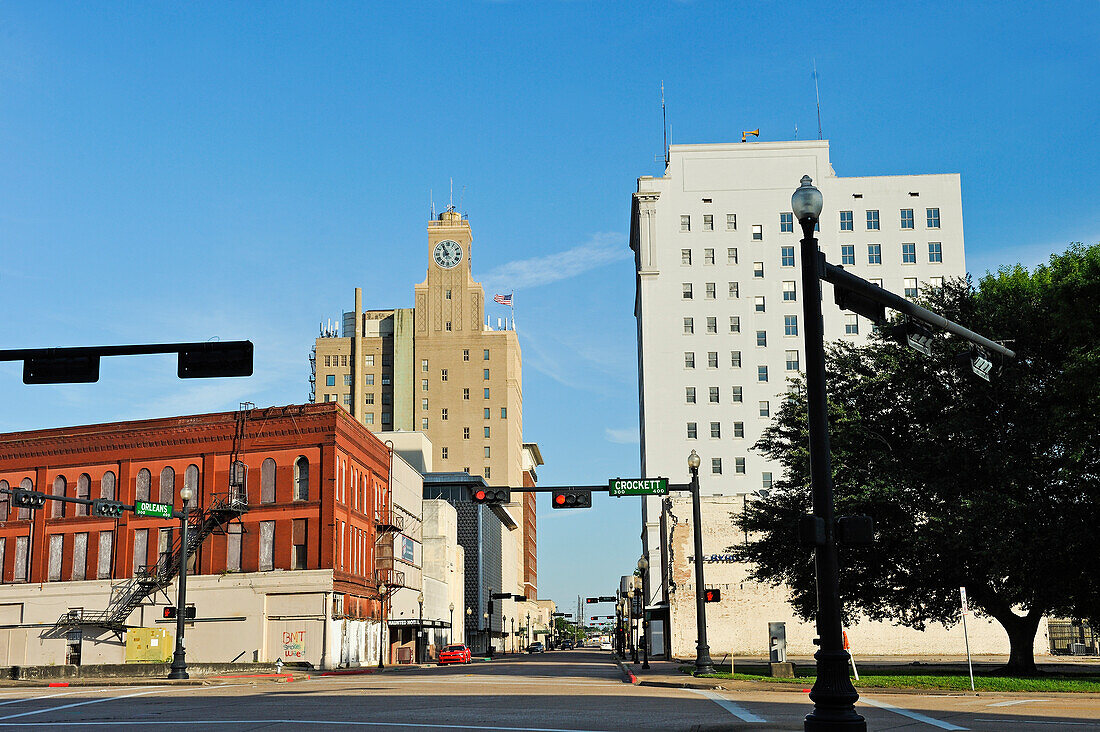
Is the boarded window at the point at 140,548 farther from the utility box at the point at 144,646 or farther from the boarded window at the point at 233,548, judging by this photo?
the utility box at the point at 144,646

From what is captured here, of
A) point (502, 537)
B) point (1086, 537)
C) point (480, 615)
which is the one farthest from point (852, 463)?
point (502, 537)

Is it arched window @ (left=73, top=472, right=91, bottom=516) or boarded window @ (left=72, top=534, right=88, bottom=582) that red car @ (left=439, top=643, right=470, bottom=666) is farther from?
arched window @ (left=73, top=472, right=91, bottom=516)

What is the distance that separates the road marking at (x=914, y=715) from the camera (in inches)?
724

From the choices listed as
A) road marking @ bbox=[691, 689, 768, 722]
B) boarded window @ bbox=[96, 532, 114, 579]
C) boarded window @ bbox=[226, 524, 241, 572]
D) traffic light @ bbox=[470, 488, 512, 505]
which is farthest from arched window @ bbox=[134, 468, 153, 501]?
road marking @ bbox=[691, 689, 768, 722]

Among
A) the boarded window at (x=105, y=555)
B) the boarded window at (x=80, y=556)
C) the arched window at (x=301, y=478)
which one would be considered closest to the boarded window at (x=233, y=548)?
the arched window at (x=301, y=478)

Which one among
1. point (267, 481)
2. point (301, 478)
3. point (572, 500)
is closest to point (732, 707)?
point (572, 500)

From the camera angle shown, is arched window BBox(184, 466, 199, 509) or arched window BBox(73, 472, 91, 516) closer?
arched window BBox(184, 466, 199, 509)

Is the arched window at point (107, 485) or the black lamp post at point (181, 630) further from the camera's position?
the arched window at point (107, 485)

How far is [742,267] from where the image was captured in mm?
112000

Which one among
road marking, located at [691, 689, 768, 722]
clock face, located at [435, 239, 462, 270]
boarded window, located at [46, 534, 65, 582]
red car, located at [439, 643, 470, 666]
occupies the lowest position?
red car, located at [439, 643, 470, 666]

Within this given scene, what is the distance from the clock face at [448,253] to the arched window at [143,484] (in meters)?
92.8

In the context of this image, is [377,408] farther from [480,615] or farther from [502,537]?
[480,615]

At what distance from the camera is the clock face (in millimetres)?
154125

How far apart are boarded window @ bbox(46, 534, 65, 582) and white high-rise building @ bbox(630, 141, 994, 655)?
57367 millimetres
